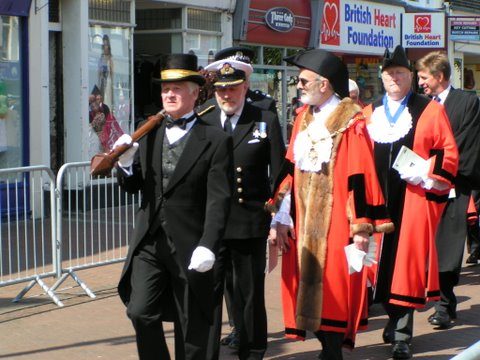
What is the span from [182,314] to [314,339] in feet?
7.35

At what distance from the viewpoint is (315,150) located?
6285 mm

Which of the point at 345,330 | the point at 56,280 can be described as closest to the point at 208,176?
the point at 345,330

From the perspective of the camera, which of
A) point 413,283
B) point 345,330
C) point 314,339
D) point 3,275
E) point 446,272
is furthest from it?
point 3,275

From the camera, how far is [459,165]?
836cm

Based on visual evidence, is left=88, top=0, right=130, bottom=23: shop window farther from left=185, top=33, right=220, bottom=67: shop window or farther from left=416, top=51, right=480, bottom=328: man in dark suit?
left=416, top=51, right=480, bottom=328: man in dark suit

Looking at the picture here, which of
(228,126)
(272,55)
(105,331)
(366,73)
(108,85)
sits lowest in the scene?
(105,331)

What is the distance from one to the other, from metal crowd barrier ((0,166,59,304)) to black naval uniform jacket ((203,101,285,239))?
2608mm

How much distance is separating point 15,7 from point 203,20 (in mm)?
5008

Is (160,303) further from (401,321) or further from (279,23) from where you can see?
(279,23)

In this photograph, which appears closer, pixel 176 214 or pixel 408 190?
pixel 176 214

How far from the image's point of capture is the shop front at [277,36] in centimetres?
1928

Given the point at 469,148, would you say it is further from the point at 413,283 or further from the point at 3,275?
the point at 3,275

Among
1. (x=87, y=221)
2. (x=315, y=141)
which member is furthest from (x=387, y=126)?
(x=87, y=221)

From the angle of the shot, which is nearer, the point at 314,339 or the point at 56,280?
the point at 314,339
